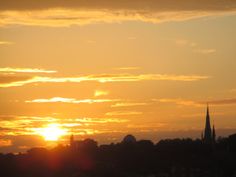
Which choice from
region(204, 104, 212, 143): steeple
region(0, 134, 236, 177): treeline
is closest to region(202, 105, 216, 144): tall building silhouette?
region(204, 104, 212, 143): steeple

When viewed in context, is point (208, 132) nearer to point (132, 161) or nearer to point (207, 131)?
point (207, 131)

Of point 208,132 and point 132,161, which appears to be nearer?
point 132,161

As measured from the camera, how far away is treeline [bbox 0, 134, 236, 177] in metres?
100

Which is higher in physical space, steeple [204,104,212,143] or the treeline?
steeple [204,104,212,143]

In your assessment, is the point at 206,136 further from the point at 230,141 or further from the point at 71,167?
the point at 71,167

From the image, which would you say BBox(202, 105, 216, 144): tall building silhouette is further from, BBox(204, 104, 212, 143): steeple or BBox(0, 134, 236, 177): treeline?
BBox(0, 134, 236, 177): treeline

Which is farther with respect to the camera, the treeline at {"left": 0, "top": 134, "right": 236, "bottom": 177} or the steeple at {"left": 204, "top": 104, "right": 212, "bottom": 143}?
the steeple at {"left": 204, "top": 104, "right": 212, "bottom": 143}

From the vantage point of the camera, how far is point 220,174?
99.6m

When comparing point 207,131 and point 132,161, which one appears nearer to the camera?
point 132,161

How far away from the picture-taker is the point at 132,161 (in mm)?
108125

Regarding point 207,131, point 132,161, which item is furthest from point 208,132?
point 132,161

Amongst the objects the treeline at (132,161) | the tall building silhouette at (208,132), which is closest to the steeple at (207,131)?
the tall building silhouette at (208,132)

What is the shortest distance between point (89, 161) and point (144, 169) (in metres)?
8.08

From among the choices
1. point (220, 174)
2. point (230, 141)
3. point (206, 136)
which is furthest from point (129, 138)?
point (220, 174)
